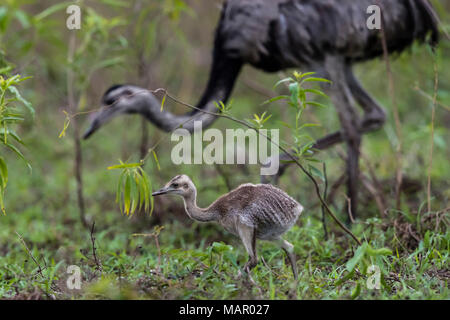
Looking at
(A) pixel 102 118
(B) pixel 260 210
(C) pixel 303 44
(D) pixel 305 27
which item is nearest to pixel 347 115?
(C) pixel 303 44

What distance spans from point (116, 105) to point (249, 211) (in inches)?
77.9

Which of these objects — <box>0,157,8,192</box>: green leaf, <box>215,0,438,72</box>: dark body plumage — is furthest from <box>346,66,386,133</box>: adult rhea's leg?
<box>0,157,8,192</box>: green leaf

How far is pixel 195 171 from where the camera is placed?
20.0 ft

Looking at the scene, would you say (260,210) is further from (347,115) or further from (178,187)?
(347,115)

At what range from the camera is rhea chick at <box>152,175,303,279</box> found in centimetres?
282

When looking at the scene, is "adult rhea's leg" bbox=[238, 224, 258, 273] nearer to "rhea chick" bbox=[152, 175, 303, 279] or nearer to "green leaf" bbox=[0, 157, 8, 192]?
"rhea chick" bbox=[152, 175, 303, 279]

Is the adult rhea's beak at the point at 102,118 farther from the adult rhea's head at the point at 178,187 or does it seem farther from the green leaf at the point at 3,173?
the adult rhea's head at the point at 178,187

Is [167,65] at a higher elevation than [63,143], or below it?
higher

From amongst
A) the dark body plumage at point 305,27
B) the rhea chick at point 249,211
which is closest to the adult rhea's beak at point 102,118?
the dark body plumage at point 305,27

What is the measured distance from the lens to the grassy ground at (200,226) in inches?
111

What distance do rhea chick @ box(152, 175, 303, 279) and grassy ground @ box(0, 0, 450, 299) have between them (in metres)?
0.16

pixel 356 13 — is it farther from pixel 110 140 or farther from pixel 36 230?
pixel 110 140

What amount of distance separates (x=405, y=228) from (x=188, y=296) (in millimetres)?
1686
